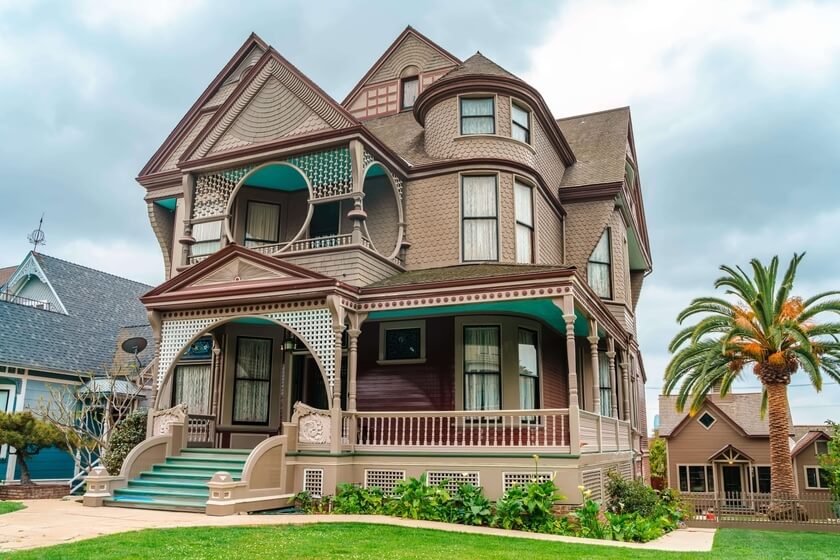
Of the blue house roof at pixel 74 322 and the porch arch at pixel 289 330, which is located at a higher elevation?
the blue house roof at pixel 74 322

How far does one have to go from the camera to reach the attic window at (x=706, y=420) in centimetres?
4288

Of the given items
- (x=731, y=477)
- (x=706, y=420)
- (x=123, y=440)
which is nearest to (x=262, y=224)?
(x=123, y=440)

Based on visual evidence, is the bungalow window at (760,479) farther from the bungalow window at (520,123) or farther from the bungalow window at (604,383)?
the bungalow window at (520,123)

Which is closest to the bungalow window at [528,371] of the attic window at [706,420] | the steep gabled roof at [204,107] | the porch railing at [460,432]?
the porch railing at [460,432]

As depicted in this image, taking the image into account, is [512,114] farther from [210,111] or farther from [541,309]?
[210,111]

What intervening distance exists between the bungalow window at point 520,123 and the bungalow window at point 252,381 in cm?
830

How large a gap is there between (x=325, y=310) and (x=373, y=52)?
496 inches

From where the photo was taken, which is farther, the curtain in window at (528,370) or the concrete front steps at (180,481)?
the curtain in window at (528,370)

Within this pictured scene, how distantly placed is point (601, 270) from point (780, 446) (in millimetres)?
10196

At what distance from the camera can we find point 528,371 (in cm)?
1619

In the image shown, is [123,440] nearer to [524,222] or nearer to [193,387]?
[193,387]

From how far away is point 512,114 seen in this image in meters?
18.6

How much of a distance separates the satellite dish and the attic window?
107ft

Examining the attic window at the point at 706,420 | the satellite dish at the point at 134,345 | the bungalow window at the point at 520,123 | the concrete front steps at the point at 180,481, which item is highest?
the bungalow window at the point at 520,123
